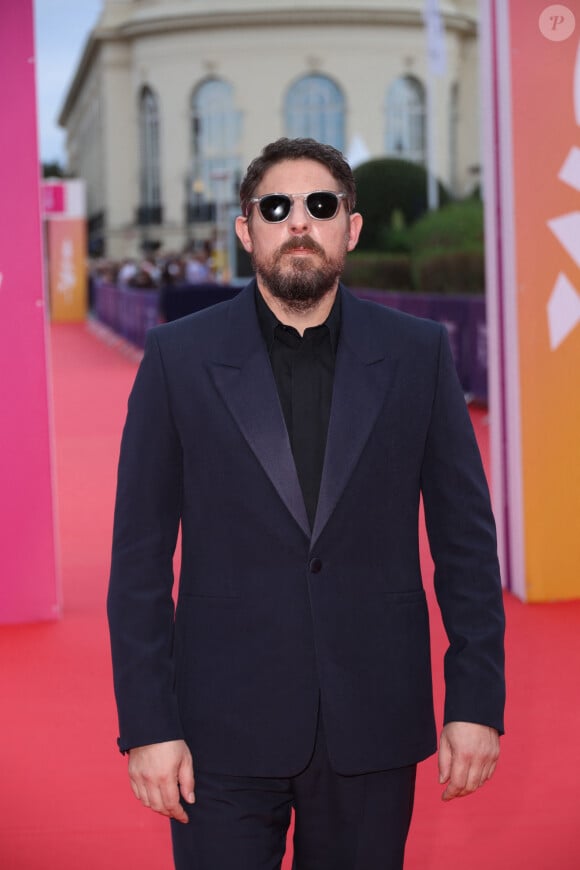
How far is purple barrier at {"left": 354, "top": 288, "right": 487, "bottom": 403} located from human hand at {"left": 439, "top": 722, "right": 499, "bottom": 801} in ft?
42.8

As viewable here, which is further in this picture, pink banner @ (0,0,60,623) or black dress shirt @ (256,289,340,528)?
pink banner @ (0,0,60,623)

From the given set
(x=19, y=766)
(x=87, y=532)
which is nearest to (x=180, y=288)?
(x=87, y=532)

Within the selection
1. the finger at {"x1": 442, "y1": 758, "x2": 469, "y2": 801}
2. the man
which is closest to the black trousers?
the man

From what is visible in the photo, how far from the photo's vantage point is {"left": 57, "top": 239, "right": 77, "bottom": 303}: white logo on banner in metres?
41.2

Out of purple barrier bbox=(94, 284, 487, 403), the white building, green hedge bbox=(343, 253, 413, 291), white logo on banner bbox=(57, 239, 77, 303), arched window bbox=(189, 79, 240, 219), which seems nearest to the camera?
purple barrier bbox=(94, 284, 487, 403)

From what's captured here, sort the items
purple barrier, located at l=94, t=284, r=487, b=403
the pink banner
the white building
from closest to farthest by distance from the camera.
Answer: the pink banner
purple barrier, located at l=94, t=284, r=487, b=403
the white building

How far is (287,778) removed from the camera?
2684 mm

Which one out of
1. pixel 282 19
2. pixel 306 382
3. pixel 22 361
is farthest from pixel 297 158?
pixel 282 19

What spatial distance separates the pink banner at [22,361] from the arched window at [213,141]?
55265 mm

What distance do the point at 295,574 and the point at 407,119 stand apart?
62975 millimetres

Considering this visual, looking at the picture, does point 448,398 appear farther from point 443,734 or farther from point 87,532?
point 87,532

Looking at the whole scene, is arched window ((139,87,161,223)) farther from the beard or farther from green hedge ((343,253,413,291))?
the beard

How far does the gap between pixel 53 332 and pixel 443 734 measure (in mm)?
36564

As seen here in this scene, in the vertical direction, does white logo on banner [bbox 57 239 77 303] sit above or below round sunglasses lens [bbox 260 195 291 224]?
above
